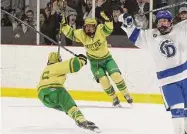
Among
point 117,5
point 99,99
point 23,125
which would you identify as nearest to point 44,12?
point 117,5

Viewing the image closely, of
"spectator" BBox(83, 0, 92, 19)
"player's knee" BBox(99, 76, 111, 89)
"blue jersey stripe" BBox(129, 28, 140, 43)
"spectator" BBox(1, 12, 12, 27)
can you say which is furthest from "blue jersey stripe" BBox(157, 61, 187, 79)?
"spectator" BBox(1, 12, 12, 27)

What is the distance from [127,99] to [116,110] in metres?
0.42

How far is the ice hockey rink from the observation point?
455cm

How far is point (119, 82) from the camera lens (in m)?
6.25

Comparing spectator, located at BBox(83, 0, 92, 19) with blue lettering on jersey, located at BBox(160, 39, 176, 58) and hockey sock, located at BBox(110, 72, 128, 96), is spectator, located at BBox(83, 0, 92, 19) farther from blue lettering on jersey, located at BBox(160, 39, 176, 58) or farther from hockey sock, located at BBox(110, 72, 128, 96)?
blue lettering on jersey, located at BBox(160, 39, 176, 58)

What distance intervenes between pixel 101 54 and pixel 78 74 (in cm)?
49

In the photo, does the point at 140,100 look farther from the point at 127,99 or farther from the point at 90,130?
the point at 90,130

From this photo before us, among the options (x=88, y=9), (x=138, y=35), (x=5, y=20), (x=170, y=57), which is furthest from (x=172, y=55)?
(x=5, y=20)

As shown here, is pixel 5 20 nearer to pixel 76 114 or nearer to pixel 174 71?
pixel 76 114

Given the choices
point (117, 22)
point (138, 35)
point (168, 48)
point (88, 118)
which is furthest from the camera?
point (117, 22)

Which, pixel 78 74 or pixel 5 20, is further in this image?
pixel 5 20

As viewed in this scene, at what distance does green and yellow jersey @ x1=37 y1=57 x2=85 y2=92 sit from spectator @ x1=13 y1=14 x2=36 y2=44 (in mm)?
2467

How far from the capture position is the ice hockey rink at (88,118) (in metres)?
4.55

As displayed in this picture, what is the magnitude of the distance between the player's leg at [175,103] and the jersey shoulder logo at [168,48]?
0.66 ft
